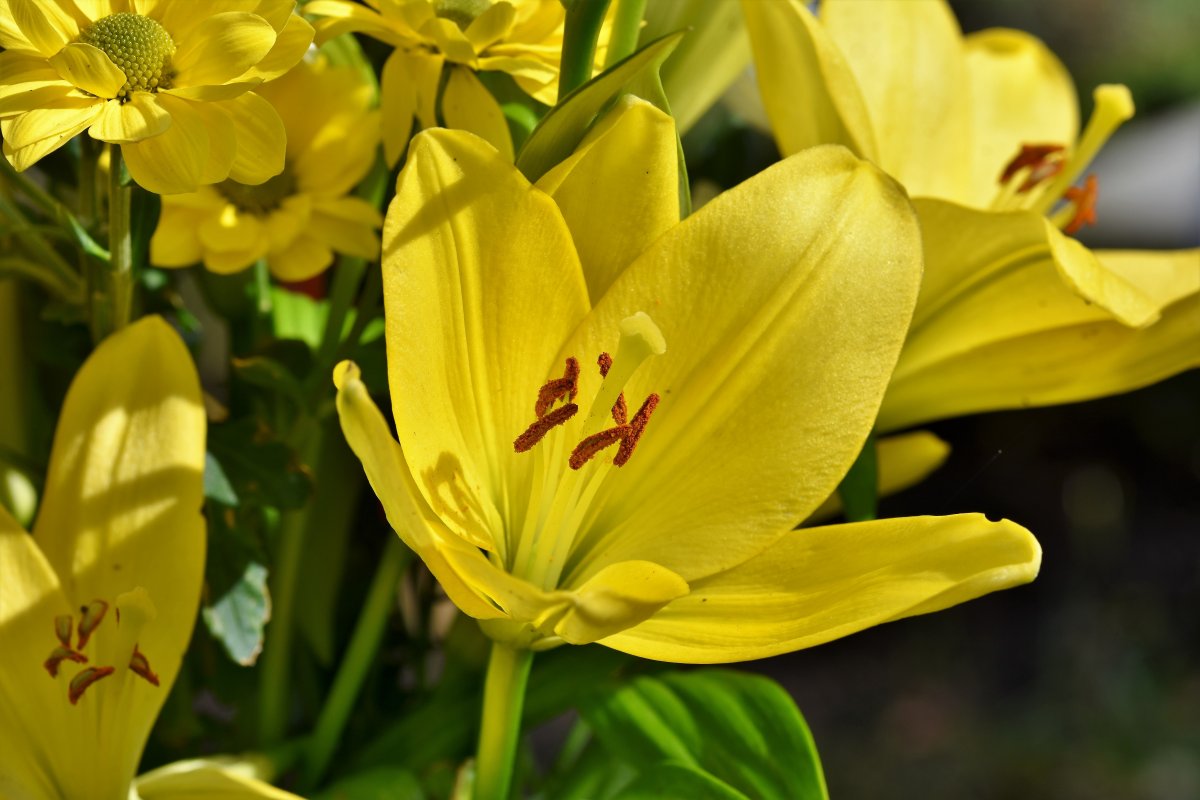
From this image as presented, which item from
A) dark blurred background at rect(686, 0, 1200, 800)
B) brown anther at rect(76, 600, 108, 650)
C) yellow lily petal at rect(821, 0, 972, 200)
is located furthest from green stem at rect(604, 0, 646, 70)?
dark blurred background at rect(686, 0, 1200, 800)

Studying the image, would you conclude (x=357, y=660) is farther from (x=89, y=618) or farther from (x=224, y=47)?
(x=224, y=47)

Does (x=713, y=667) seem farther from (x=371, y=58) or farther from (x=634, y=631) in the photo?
(x=371, y=58)

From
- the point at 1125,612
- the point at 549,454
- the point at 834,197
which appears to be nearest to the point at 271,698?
the point at 549,454

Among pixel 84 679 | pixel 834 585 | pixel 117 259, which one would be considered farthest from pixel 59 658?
pixel 834 585

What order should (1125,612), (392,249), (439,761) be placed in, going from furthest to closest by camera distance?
(1125,612) < (439,761) < (392,249)

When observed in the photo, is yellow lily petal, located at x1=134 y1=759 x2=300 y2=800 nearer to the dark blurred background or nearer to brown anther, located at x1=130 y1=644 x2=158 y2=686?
brown anther, located at x1=130 y1=644 x2=158 y2=686

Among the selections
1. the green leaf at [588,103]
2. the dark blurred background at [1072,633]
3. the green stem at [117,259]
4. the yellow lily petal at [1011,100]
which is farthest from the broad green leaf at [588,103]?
the dark blurred background at [1072,633]

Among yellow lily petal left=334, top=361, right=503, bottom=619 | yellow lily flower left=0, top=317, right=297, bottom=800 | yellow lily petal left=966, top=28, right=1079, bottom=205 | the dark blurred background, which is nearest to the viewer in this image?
yellow lily petal left=334, top=361, right=503, bottom=619

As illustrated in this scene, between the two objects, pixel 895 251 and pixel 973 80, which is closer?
pixel 895 251
